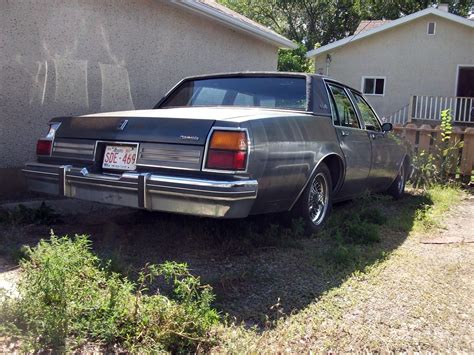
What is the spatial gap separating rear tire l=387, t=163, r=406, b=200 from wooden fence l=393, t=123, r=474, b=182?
1.43 m

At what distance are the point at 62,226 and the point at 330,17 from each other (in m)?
31.5

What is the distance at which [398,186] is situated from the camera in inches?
300

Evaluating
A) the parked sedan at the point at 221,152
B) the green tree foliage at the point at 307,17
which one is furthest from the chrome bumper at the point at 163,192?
the green tree foliage at the point at 307,17

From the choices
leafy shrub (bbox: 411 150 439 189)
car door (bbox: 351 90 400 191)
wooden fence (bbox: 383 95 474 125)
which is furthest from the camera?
wooden fence (bbox: 383 95 474 125)

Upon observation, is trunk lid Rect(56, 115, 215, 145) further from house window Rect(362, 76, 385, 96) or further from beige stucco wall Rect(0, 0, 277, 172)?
Answer: house window Rect(362, 76, 385, 96)

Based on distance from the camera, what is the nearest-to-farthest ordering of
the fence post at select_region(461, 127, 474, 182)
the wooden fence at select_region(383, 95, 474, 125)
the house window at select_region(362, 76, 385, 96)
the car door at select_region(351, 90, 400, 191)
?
the car door at select_region(351, 90, 400, 191), the fence post at select_region(461, 127, 474, 182), the wooden fence at select_region(383, 95, 474, 125), the house window at select_region(362, 76, 385, 96)

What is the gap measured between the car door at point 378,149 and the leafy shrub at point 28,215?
362cm

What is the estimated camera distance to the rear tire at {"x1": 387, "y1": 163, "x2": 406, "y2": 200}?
750cm

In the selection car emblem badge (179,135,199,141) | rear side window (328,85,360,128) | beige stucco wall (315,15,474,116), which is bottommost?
car emblem badge (179,135,199,141)

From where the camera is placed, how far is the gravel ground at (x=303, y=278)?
10.5 feet

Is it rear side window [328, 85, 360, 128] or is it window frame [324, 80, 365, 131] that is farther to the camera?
rear side window [328, 85, 360, 128]

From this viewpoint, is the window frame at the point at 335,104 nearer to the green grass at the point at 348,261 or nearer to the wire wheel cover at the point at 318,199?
the wire wheel cover at the point at 318,199

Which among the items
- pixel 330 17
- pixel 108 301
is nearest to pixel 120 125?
pixel 108 301

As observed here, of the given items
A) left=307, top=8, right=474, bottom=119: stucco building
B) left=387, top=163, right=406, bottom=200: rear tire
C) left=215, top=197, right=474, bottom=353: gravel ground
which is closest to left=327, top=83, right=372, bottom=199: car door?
left=215, top=197, right=474, bottom=353: gravel ground
